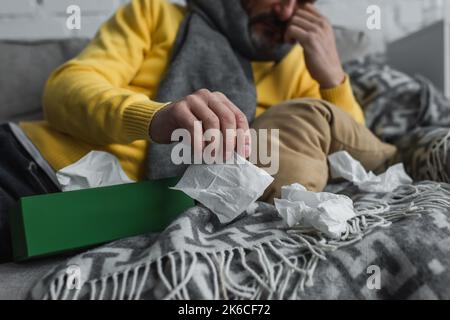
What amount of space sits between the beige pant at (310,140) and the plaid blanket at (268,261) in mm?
98

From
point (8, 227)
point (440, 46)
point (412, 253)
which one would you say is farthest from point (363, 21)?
point (8, 227)

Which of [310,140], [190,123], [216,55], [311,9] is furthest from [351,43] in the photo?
[190,123]

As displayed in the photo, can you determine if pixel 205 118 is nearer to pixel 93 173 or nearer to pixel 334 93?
pixel 93 173

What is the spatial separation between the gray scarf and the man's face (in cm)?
2

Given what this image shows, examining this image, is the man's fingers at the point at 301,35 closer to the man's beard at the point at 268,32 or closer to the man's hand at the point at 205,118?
the man's beard at the point at 268,32

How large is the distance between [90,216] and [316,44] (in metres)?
0.62

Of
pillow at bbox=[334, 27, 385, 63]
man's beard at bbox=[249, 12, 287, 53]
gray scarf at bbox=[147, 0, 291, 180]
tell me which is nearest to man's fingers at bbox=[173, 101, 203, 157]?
gray scarf at bbox=[147, 0, 291, 180]

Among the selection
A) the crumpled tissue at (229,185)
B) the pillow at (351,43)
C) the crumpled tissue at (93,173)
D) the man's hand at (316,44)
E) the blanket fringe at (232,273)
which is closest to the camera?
the blanket fringe at (232,273)

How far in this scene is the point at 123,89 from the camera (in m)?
0.76

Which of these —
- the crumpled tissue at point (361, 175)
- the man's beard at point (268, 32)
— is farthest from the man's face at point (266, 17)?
the crumpled tissue at point (361, 175)

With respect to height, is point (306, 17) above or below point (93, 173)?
above

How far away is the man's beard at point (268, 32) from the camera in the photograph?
0.94 metres

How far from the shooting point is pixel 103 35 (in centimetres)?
89

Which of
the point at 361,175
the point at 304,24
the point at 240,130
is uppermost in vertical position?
the point at 304,24
